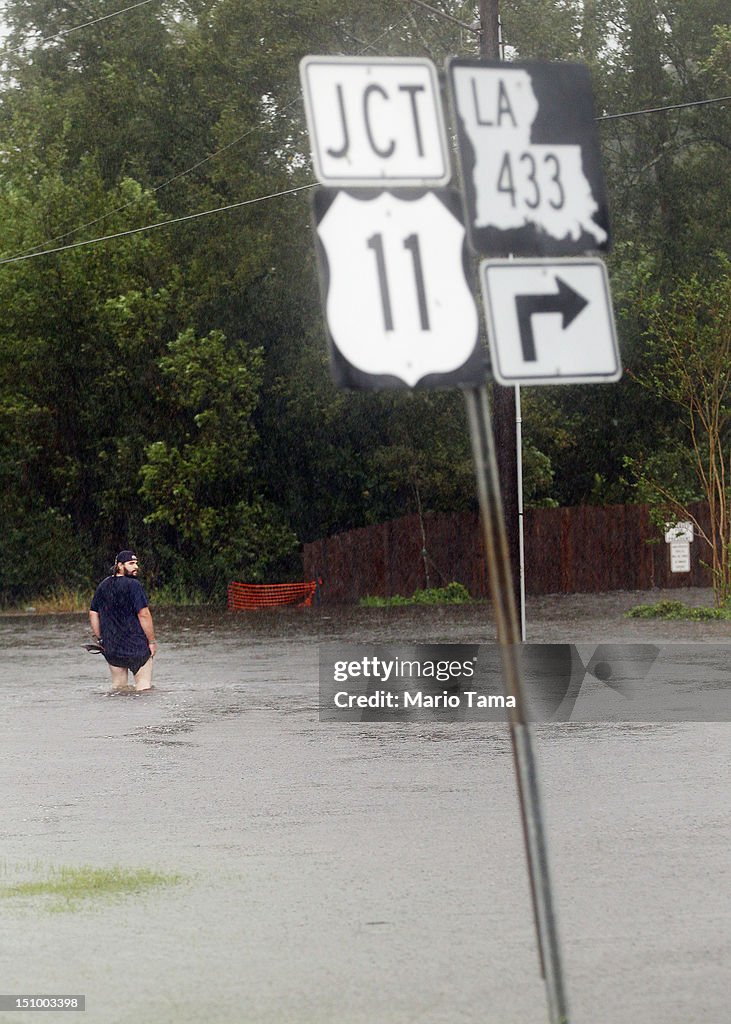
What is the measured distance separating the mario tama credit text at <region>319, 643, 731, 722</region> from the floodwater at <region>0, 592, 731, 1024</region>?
2.72 feet

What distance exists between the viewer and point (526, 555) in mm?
38938

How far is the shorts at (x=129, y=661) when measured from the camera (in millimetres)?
18547

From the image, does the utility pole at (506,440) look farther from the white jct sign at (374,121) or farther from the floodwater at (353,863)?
the white jct sign at (374,121)

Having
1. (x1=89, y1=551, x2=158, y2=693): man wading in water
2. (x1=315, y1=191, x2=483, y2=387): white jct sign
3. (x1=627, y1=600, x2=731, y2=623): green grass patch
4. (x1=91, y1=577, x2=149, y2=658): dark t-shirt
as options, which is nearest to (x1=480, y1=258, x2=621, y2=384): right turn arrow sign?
(x1=315, y1=191, x2=483, y2=387): white jct sign

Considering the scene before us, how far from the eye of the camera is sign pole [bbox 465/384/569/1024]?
5.40 metres

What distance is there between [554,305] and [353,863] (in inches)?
168

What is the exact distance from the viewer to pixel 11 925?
7.83 meters

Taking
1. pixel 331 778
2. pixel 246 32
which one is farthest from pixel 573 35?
pixel 331 778

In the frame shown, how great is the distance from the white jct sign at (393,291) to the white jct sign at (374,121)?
9 cm

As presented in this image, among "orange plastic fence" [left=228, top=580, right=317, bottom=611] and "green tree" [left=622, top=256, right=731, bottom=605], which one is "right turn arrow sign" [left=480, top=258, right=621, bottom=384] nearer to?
"green tree" [left=622, top=256, right=731, bottom=605]

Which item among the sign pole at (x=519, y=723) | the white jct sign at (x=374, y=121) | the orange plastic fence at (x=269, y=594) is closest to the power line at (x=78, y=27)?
the orange plastic fence at (x=269, y=594)

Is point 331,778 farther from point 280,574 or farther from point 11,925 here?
point 280,574

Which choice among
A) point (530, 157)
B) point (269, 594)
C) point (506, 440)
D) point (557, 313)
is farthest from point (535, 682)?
point (269, 594)

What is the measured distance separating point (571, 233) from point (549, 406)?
106 feet
